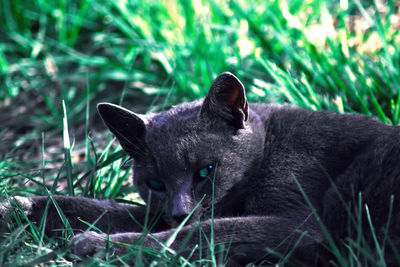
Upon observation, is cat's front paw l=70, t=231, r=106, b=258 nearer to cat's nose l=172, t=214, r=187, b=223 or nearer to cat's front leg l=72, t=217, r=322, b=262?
cat's front leg l=72, t=217, r=322, b=262

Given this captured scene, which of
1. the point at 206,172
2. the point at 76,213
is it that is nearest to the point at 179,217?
the point at 206,172

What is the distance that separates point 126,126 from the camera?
2.48 meters

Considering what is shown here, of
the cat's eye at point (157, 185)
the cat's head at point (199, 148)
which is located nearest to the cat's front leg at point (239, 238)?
the cat's head at point (199, 148)

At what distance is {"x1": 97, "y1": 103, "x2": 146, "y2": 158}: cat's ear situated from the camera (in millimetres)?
2418

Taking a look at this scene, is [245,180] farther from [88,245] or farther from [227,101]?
[88,245]

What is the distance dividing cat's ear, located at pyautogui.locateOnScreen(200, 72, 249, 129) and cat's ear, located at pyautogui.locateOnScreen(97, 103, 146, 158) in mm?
352

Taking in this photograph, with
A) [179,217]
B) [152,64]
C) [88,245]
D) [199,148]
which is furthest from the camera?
[152,64]

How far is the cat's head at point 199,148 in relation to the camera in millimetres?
2262

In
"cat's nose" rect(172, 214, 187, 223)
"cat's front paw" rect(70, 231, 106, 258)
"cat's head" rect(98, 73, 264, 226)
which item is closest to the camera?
"cat's front paw" rect(70, 231, 106, 258)

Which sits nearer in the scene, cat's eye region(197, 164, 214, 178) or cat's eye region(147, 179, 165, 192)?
cat's eye region(197, 164, 214, 178)

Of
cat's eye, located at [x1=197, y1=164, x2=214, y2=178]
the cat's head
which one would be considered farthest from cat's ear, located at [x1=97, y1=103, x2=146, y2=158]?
cat's eye, located at [x1=197, y1=164, x2=214, y2=178]

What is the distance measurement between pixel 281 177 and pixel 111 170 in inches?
40.8

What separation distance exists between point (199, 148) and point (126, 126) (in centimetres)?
44

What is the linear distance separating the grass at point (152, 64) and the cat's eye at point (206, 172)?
0.66 meters
